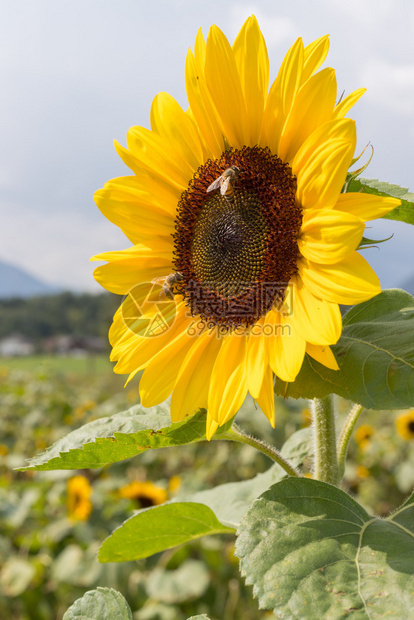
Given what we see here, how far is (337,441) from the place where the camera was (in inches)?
57.4

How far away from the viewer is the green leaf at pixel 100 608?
3.64 feet

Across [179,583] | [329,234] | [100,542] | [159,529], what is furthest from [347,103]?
[100,542]

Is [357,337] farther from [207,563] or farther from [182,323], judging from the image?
[207,563]

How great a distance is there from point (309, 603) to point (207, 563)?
10.3 ft

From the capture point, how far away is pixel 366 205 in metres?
1.13

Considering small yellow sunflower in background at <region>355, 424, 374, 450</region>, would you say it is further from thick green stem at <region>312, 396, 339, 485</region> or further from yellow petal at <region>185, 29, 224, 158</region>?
yellow petal at <region>185, 29, 224, 158</region>

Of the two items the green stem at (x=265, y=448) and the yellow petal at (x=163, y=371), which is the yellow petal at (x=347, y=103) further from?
the green stem at (x=265, y=448)

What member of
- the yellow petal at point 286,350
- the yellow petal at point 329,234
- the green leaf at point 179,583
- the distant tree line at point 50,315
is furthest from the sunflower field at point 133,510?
the distant tree line at point 50,315

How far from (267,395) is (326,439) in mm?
252

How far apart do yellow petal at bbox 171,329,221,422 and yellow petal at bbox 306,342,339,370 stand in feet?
1.02

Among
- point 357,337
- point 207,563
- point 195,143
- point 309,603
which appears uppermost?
point 195,143

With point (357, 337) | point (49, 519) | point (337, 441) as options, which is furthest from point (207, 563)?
point (357, 337)

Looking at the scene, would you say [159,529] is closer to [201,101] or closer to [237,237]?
[237,237]

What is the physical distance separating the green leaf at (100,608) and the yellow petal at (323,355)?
1.99 feet
